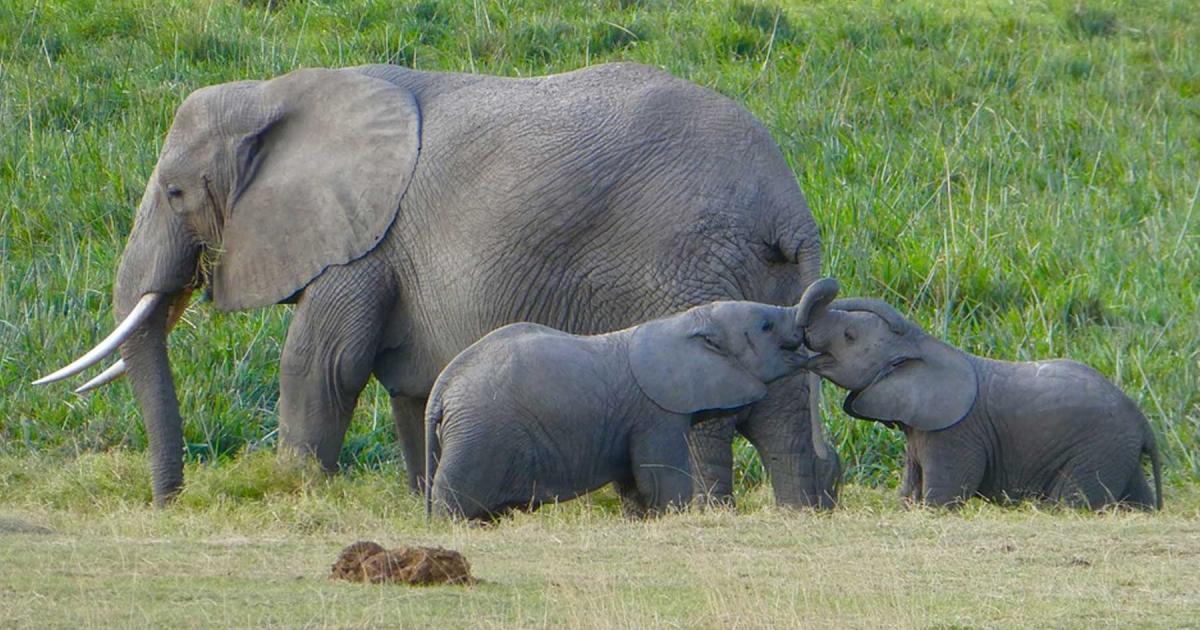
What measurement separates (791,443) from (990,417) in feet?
2.47

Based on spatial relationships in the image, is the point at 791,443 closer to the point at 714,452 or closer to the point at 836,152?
the point at 714,452

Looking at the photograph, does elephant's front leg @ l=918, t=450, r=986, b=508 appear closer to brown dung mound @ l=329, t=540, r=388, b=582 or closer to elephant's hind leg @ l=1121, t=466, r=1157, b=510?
elephant's hind leg @ l=1121, t=466, r=1157, b=510

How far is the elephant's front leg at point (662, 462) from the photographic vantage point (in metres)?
7.38

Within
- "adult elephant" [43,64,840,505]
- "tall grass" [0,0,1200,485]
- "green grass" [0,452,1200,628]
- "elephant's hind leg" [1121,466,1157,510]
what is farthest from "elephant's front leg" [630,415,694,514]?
"tall grass" [0,0,1200,485]

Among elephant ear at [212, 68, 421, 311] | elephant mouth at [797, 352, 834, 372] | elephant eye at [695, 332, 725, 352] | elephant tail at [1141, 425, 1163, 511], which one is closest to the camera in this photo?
elephant eye at [695, 332, 725, 352]

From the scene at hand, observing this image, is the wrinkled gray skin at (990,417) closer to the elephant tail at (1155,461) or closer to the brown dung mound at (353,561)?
the elephant tail at (1155,461)

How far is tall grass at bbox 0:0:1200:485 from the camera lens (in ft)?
33.8

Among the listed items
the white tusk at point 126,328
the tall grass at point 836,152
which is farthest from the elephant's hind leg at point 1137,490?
the white tusk at point 126,328

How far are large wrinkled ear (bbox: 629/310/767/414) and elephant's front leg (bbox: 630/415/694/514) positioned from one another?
0.24ft

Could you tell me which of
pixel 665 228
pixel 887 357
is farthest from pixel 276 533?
pixel 887 357

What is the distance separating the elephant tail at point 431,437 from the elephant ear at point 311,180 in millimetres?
1070

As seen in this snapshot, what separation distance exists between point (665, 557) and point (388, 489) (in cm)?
307

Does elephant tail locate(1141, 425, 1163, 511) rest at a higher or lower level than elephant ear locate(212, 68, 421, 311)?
lower

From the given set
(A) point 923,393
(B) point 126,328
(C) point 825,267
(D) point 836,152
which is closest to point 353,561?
(A) point 923,393
